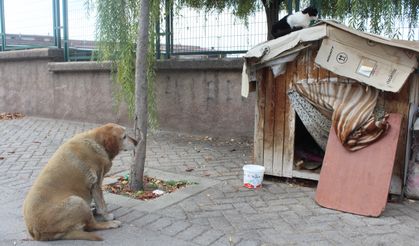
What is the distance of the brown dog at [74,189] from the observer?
363cm

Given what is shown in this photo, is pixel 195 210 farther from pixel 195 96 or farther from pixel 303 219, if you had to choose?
pixel 195 96

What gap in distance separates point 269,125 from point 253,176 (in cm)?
74

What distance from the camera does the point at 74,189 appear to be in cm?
381

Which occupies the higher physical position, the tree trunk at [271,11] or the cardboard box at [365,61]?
the tree trunk at [271,11]

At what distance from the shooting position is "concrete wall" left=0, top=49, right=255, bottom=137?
8.20 m

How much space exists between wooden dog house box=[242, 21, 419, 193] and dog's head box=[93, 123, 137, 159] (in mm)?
1741

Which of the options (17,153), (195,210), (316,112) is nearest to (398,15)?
(316,112)

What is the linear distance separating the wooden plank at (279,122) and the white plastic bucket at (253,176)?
1.05 feet

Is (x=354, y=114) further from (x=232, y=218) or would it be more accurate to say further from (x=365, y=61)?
(x=232, y=218)

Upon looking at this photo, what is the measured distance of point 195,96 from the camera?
341 inches

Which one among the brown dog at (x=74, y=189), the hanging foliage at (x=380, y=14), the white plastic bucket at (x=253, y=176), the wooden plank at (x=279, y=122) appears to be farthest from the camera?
the hanging foliage at (x=380, y=14)

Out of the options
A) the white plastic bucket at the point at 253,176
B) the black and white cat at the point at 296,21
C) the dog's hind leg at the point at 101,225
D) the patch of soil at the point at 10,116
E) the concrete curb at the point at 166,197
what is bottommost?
the patch of soil at the point at 10,116

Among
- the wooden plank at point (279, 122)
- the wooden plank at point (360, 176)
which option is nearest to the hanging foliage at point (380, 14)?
the wooden plank at point (279, 122)

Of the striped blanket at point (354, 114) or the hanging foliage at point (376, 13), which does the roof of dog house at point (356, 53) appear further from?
the hanging foliage at point (376, 13)
